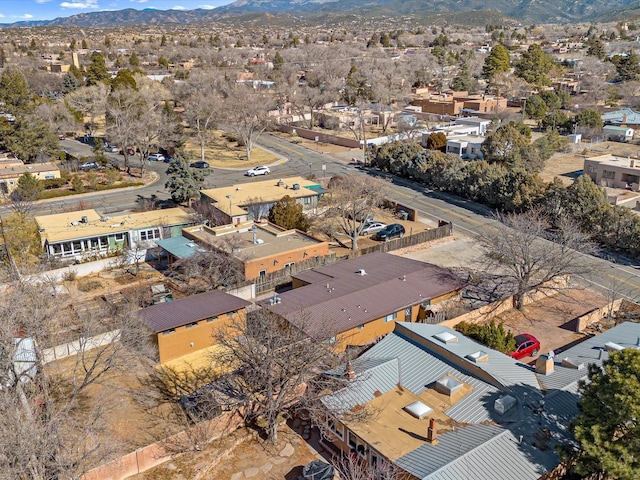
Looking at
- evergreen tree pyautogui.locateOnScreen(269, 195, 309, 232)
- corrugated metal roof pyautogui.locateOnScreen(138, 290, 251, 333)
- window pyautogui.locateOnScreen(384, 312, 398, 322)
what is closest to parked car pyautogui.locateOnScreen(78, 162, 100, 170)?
evergreen tree pyautogui.locateOnScreen(269, 195, 309, 232)

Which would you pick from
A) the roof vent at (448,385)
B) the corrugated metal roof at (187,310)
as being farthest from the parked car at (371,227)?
the roof vent at (448,385)

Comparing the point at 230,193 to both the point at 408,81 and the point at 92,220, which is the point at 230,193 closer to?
the point at 92,220

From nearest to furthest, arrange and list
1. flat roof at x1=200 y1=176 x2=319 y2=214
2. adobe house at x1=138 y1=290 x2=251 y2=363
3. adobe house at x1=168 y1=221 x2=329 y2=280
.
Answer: adobe house at x1=138 y1=290 x2=251 y2=363, adobe house at x1=168 y1=221 x2=329 y2=280, flat roof at x1=200 y1=176 x2=319 y2=214

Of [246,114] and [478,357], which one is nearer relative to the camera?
[478,357]

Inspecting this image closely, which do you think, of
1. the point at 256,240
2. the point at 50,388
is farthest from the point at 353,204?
the point at 50,388

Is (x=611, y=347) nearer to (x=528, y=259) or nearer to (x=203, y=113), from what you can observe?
(x=528, y=259)

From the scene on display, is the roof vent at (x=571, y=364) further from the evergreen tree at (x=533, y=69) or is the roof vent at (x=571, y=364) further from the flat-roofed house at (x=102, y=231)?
the evergreen tree at (x=533, y=69)

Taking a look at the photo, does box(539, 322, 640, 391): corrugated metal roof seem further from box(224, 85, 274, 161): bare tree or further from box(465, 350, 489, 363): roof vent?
box(224, 85, 274, 161): bare tree
